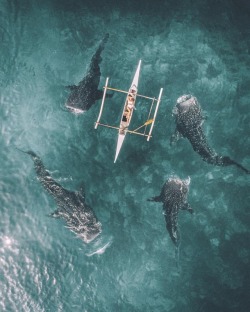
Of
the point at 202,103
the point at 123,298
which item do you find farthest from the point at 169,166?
the point at 123,298

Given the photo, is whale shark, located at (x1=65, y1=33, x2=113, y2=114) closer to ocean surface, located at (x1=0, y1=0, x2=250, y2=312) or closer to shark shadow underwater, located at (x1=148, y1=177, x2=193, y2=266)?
ocean surface, located at (x1=0, y1=0, x2=250, y2=312)

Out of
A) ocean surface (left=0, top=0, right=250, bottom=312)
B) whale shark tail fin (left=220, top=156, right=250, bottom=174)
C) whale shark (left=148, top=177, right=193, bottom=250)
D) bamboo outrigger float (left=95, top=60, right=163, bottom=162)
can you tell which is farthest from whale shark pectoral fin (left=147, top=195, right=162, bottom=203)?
whale shark tail fin (left=220, top=156, right=250, bottom=174)

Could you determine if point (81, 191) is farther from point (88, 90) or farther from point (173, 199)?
point (88, 90)

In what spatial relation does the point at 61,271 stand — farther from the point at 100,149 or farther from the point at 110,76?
the point at 110,76

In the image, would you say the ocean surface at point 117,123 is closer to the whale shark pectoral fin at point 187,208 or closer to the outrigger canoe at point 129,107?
the whale shark pectoral fin at point 187,208

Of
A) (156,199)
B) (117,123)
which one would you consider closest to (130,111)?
(117,123)

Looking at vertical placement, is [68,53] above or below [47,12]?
below
